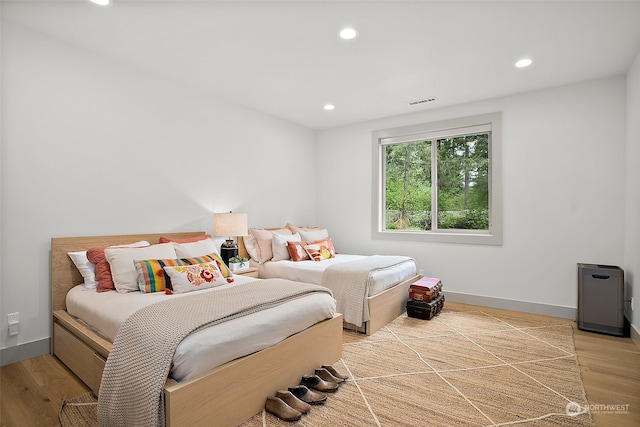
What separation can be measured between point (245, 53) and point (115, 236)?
2027 mm

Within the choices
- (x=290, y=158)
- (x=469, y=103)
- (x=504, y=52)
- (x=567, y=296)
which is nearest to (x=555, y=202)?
(x=567, y=296)

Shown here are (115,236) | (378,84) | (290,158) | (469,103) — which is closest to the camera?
(115,236)

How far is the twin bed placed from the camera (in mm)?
1581

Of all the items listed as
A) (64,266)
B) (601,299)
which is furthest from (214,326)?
(601,299)

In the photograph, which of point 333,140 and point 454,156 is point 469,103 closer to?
point 454,156

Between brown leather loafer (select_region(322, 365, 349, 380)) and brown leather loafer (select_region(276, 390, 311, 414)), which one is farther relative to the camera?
brown leather loafer (select_region(322, 365, 349, 380))

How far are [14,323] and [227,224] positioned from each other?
74.1 inches

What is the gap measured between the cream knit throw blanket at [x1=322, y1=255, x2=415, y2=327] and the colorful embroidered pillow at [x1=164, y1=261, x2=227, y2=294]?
3.65ft

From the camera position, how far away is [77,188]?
112 inches

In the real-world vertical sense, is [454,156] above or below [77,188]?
above

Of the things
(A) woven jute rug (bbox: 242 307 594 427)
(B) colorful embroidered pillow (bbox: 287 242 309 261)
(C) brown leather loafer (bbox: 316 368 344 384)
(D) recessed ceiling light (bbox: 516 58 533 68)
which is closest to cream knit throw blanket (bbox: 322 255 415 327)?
(A) woven jute rug (bbox: 242 307 594 427)

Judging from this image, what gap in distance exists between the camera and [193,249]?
10.2ft

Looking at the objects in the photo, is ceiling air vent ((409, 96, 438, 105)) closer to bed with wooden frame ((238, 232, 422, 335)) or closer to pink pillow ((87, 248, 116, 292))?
bed with wooden frame ((238, 232, 422, 335))

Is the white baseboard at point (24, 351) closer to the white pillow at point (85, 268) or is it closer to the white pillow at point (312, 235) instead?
the white pillow at point (85, 268)
